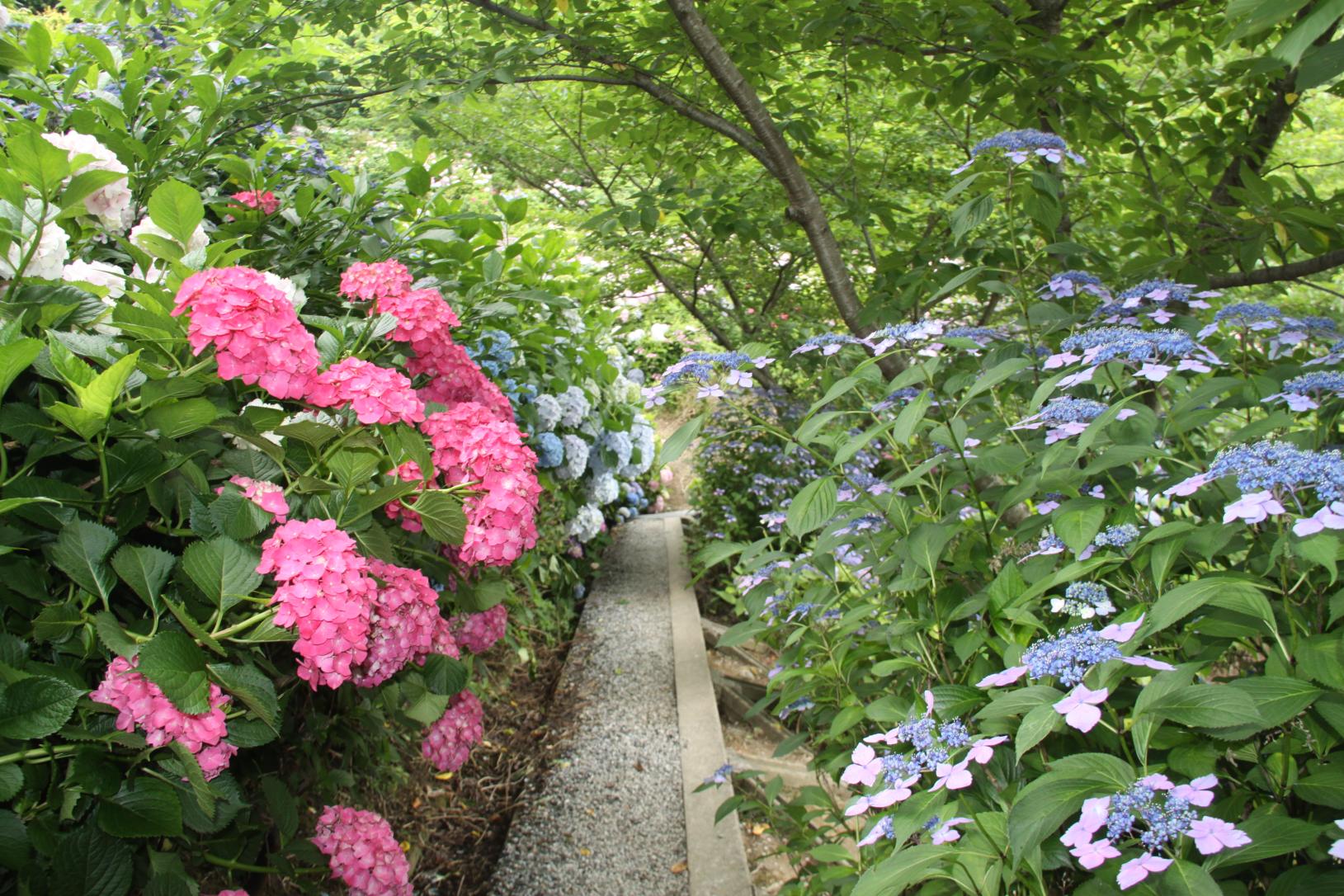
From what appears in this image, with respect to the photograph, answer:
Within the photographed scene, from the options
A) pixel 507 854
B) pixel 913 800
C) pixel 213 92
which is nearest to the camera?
pixel 913 800

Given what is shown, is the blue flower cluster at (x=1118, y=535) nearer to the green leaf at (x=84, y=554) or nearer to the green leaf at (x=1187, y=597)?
the green leaf at (x=1187, y=597)

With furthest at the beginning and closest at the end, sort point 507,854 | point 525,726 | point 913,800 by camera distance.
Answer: point 525,726 < point 507,854 < point 913,800

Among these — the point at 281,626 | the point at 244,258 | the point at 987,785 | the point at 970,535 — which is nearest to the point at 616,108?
the point at 244,258

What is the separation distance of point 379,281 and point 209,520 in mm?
652

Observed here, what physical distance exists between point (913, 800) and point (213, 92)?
182cm

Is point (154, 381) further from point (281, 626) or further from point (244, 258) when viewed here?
point (244, 258)

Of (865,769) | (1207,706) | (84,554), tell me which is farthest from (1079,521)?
(84,554)

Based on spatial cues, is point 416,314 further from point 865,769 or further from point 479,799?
point 479,799

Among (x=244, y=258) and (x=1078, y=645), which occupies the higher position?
(x=244, y=258)

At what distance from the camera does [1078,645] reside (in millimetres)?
896

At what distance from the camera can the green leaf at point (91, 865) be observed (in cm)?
100

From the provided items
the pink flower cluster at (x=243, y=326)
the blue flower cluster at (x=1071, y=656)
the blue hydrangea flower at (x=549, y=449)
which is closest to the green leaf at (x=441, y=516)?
the pink flower cluster at (x=243, y=326)

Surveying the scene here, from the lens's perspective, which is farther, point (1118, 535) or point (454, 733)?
point (454, 733)

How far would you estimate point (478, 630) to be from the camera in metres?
1.92
